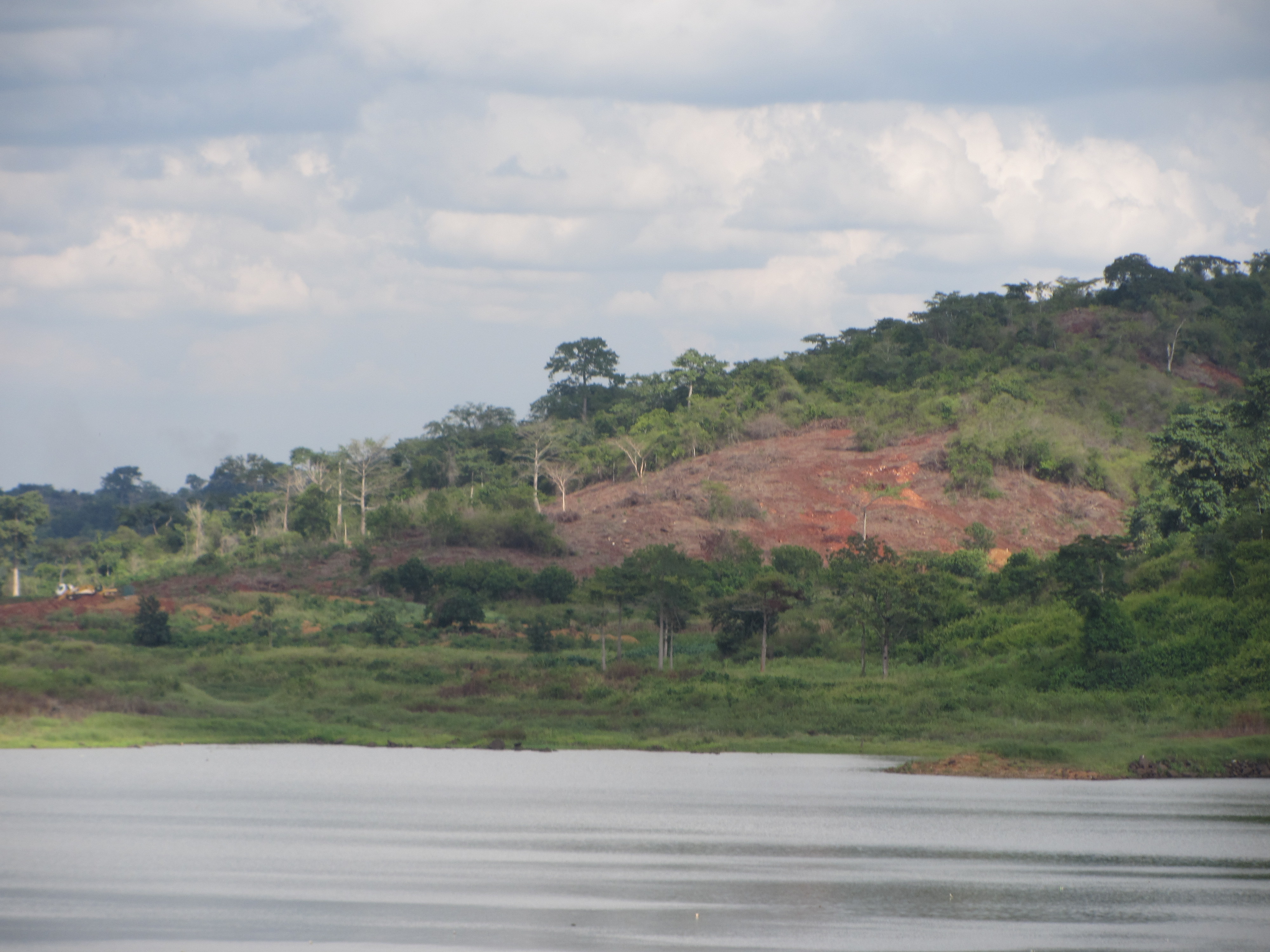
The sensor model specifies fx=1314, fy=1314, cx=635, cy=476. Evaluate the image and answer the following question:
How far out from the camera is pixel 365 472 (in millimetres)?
98125

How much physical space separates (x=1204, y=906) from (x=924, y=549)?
206ft

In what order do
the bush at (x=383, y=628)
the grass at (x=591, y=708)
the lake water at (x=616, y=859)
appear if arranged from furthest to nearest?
1. the bush at (x=383, y=628)
2. the grass at (x=591, y=708)
3. the lake water at (x=616, y=859)

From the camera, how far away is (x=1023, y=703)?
45.5m

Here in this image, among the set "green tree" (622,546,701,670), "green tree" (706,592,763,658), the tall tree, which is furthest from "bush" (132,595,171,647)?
"green tree" (706,592,763,658)

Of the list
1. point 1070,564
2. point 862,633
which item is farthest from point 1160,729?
point 862,633

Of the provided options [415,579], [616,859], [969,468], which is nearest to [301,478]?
[415,579]

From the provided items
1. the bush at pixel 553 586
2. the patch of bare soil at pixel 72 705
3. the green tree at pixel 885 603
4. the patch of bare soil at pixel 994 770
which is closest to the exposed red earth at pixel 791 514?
the bush at pixel 553 586

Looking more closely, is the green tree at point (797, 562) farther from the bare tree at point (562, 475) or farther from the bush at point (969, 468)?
the bare tree at point (562, 475)

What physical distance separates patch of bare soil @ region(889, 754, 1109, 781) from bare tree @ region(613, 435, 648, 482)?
61.5m

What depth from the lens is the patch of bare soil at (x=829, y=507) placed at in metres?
84.4

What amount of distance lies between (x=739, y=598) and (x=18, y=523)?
195 ft

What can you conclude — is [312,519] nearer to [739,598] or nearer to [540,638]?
[540,638]

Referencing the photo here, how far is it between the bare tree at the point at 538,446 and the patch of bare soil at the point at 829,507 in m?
6.25

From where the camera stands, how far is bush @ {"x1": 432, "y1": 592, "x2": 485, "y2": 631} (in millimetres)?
64688
